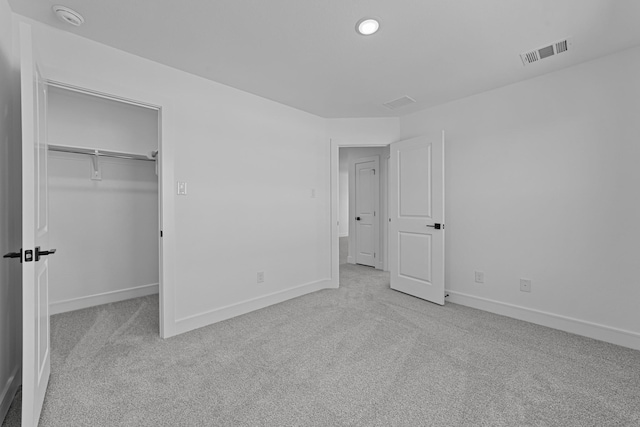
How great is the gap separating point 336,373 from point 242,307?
151cm

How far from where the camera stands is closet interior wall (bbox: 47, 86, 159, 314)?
3105mm

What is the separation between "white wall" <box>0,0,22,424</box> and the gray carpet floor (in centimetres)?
24

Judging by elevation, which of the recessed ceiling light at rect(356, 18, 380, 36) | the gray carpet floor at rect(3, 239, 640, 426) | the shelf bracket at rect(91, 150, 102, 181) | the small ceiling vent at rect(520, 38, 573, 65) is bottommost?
the gray carpet floor at rect(3, 239, 640, 426)

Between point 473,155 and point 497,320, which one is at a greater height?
point 473,155

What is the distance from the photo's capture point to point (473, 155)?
3357 mm

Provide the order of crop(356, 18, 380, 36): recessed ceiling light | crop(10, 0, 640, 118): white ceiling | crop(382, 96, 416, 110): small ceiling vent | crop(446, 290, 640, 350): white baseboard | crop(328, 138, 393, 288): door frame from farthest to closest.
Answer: crop(328, 138, 393, 288): door frame
crop(382, 96, 416, 110): small ceiling vent
crop(446, 290, 640, 350): white baseboard
crop(356, 18, 380, 36): recessed ceiling light
crop(10, 0, 640, 118): white ceiling

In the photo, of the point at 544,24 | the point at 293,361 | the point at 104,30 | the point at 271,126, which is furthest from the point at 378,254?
the point at 104,30

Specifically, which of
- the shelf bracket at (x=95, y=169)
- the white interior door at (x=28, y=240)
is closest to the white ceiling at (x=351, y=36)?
the white interior door at (x=28, y=240)

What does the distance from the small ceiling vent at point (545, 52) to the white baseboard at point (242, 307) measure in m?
3.26

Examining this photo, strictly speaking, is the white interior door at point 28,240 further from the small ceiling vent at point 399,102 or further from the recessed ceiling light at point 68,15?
the small ceiling vent at point 399,102

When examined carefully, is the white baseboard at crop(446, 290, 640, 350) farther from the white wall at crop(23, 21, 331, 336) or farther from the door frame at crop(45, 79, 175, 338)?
the door frame at crop(45, 79, 175, 338)

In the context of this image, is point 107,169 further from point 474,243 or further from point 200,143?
point 474,243

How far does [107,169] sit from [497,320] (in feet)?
15.3

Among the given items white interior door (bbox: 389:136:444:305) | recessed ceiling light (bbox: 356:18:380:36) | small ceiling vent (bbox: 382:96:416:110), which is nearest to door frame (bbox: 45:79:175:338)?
recessed ceiling light (bbox: 356:18:380:36)
